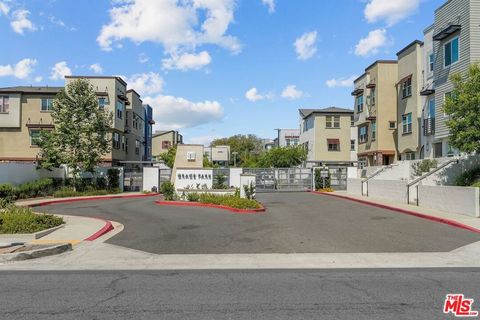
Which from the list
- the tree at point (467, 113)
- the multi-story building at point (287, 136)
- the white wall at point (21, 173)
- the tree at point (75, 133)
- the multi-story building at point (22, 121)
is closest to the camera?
the tree at point (467, 113)

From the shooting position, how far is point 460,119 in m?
20.0

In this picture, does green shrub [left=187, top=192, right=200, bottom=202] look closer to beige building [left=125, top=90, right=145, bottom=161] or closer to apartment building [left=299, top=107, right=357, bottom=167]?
beige building [left=125, top=90, right=145, bottom=161]

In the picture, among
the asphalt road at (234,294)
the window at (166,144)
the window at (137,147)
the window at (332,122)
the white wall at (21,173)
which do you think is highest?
the window at (332,122)

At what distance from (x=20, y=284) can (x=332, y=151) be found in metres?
54.2

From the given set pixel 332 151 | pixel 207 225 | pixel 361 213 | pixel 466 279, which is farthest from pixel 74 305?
pixel 332 151

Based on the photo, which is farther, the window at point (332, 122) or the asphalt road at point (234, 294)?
the window at point (332, 122)

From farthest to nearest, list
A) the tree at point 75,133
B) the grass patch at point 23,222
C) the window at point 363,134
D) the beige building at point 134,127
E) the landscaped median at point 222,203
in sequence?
the beige building at point 134,127 < the window at point 363,134 < the tree at point 75,133 < the landscaped median at point 222,203 < the grass patch at point 23,222

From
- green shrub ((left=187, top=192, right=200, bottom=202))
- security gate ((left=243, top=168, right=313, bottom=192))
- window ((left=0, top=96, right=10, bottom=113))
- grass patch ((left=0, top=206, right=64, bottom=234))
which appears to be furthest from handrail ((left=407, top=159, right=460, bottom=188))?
window ((left=0, top=96, right=10, bottom=113))

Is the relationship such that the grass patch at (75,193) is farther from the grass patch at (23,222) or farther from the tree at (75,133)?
the grass patch at (23,222)

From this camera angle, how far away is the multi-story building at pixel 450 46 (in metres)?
26.9

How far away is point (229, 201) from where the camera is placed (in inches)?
889

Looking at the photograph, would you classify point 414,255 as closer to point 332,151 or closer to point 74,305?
point 74,305

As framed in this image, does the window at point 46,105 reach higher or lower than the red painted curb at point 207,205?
higher

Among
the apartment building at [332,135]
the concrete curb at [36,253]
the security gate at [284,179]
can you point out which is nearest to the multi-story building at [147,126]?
the apartment building at [332,135]
